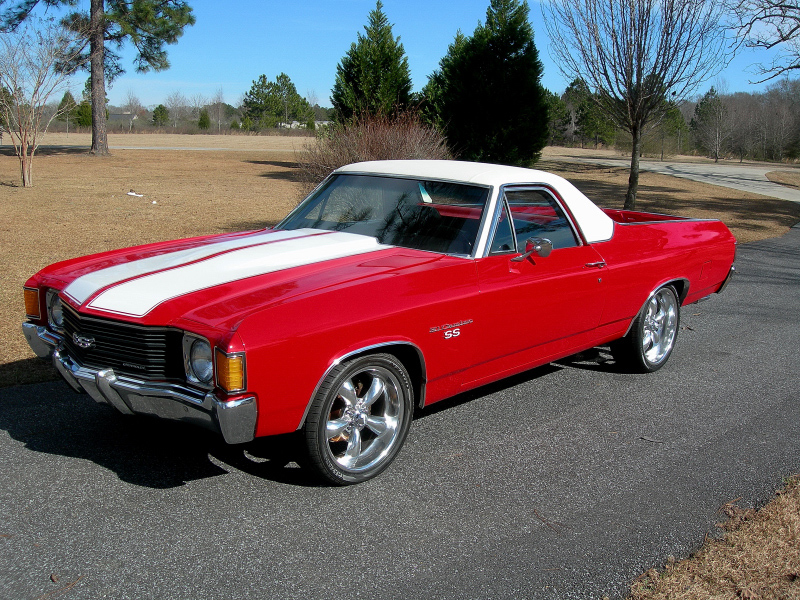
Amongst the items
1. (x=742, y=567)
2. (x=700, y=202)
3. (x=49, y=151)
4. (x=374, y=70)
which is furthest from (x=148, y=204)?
(x=49, y=151)

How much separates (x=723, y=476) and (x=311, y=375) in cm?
228

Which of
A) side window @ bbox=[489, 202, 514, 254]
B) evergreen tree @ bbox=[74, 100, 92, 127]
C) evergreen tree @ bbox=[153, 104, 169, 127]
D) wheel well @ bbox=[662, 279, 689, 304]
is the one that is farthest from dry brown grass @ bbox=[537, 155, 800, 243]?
evergreen tree @ bbox=[153, 104, 169, 127]

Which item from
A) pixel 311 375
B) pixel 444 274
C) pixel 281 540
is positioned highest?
pixel 444 274

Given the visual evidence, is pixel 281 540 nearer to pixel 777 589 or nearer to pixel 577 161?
pixel 777 589

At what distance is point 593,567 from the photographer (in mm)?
2885

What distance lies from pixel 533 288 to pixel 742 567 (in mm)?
1896

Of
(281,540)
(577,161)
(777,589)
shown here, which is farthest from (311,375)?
(577,161)

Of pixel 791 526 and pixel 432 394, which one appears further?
pixel 432 394

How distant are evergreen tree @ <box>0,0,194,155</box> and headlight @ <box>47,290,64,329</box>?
29800mm

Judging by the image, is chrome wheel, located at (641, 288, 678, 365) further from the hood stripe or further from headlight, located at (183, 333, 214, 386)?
headlight, located at (183, 333, 214, 386)

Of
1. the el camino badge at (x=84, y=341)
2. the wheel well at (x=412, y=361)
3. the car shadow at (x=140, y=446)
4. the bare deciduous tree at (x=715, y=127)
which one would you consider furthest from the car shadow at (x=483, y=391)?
the bare deciduous tree at (x=715, y=127)

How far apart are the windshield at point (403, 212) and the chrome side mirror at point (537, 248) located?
1.09 ft

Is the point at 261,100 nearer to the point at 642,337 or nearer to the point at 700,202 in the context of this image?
the point at 700,202

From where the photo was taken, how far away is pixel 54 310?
3902mm
